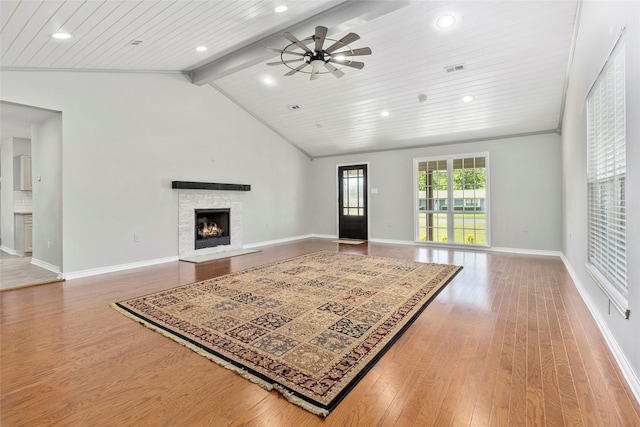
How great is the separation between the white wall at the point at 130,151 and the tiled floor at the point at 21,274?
0.41 m

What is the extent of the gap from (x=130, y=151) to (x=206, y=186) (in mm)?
1513

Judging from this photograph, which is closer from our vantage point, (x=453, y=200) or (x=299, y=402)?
(x=299, y=402)

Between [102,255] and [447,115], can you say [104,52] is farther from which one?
[447,115]

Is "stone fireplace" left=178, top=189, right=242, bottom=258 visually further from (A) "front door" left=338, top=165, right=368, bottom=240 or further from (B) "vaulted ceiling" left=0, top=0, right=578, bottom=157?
(A) "front door" left=338, top=165, right=368, bottom=240

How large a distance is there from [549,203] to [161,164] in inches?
305

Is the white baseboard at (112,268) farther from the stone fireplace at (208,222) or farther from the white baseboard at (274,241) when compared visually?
the white baseboard at (274,241)

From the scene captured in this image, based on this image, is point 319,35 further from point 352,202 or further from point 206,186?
point 352,202

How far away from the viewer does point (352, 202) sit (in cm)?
920

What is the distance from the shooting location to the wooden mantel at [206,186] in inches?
235

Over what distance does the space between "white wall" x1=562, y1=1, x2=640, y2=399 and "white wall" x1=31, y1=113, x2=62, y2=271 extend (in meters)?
6.40

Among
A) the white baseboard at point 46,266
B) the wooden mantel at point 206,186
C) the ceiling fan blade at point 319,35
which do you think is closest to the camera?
the ceiling fan blade at point 319,35

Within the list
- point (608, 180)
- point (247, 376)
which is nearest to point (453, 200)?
point (608, 180)

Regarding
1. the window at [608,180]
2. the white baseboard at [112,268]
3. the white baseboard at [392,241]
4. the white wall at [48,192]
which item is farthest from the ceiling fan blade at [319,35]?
the white baseboard at [392,241]

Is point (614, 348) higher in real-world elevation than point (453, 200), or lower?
lower
